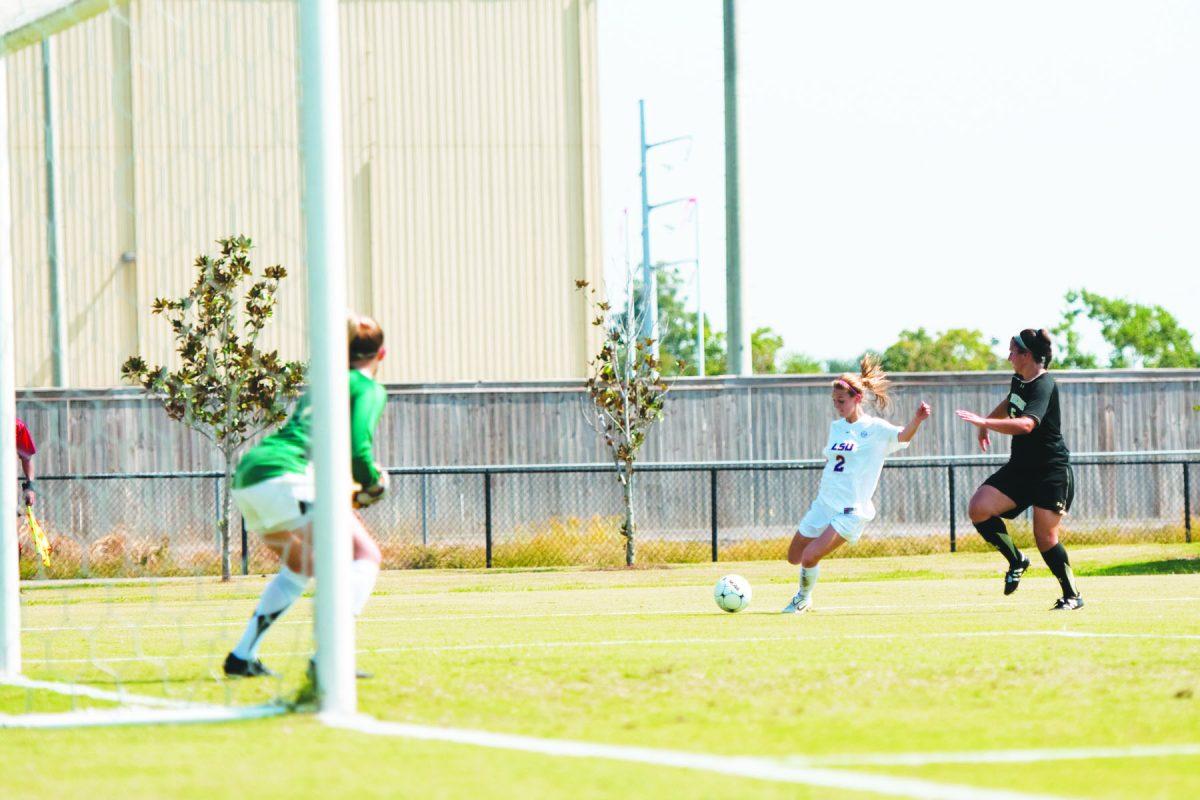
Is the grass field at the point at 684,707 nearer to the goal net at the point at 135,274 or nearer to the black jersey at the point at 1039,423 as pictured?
the black jersey at the point at 1039,423

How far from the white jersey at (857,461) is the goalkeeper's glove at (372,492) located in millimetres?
5952

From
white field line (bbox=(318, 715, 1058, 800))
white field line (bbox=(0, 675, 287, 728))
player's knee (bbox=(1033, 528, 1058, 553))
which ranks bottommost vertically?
white field line (bbox=(0, 675, 287, 728))

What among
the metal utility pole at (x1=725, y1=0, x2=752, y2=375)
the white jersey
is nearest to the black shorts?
the white jersey

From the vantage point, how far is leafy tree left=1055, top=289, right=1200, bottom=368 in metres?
83.9

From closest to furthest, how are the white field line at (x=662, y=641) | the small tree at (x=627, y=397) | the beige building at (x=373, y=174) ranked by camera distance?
1. the white field line at (x=662, y=641)
2. the small tree at (x=627, y=397)
3. the beige building at (x=373, y=174)

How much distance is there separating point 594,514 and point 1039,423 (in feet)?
52.8

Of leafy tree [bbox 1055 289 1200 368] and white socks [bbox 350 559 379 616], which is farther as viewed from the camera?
leafy tree [bbox 1055 289 1200 368]

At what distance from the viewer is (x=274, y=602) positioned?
8.11 metres

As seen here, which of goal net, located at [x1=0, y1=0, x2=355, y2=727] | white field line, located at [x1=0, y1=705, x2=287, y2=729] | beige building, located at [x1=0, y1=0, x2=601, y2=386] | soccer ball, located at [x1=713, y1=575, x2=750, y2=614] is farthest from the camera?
beige building, located at [x1=0, y1=0, x2=601, y2=386]

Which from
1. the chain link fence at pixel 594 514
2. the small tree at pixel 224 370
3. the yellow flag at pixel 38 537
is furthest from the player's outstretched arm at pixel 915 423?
the chain link fence at pixel 594 514

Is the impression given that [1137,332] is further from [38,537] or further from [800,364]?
[38,537]

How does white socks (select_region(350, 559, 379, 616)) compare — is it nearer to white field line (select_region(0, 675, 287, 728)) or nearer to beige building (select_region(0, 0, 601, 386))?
white field line (select_region(0, 675, 287, 728))

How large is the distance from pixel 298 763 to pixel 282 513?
2319 mm

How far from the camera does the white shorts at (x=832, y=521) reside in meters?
13.3
